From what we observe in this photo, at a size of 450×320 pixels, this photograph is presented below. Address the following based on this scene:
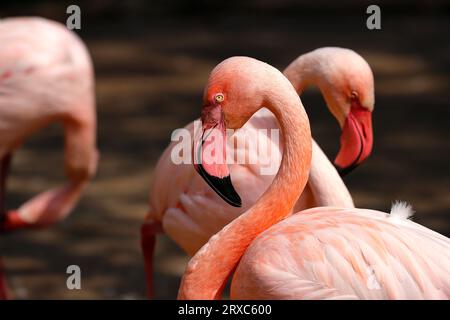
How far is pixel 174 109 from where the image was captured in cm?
773

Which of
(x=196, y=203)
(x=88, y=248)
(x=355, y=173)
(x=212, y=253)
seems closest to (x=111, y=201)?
(x=88, y=248)

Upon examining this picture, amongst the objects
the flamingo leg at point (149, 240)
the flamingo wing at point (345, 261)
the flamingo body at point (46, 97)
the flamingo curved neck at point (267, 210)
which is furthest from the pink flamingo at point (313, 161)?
the flamingo body at point (46, 97)

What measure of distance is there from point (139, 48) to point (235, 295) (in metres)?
6.72

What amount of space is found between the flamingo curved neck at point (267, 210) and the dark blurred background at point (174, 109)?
1.87m

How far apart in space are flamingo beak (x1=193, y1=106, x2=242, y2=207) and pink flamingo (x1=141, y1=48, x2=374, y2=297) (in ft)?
1.92

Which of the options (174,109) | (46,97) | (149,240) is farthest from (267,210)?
(174,109)

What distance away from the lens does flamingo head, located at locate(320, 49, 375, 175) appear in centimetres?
359

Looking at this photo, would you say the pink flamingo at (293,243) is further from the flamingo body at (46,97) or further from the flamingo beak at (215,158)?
the flamingo body at (46,97)

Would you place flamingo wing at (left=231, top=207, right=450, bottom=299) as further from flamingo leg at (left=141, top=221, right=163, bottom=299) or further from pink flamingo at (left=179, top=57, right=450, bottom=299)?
flamingo leg at (left=141, top=221, right=163, bottom=299)

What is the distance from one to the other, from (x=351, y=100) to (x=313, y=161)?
12.1 inches

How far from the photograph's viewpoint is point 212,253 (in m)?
2.97

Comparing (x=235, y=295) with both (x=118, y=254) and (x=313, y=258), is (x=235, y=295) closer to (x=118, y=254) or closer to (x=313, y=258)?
(x=313, y=258)

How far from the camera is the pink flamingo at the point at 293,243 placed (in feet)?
8.87

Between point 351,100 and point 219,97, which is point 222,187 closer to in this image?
point 219,97
